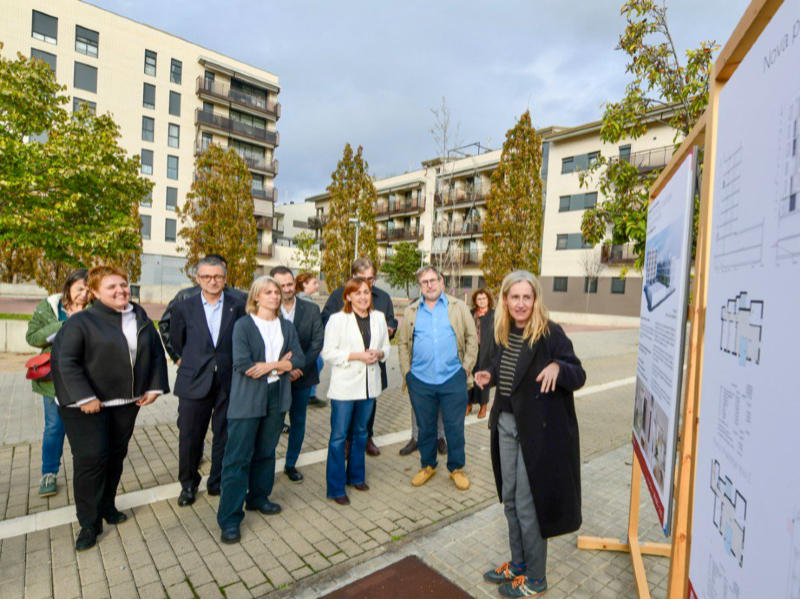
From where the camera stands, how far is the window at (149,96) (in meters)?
36.6

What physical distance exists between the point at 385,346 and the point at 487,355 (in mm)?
1433

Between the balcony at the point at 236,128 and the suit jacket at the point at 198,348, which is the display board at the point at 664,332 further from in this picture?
the balcony at the point at 236,128

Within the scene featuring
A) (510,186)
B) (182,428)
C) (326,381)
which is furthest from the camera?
(510,186)

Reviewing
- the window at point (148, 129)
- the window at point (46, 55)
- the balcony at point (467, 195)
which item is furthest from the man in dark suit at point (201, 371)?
the window at point (148, 129)

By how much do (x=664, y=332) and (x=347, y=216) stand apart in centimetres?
2277

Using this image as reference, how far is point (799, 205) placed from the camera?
1095mm

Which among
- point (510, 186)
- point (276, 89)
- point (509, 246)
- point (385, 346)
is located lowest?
point (385, 346)

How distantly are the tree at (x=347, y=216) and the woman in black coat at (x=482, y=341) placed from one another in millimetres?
16788

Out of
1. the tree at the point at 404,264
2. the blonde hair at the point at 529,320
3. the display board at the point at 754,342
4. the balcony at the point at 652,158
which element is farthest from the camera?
the tree at the point at 404,264

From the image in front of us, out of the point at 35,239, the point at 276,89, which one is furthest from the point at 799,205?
the point at 276,89

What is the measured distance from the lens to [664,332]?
82.8 inches

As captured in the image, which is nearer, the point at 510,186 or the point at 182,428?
the point at 182,428

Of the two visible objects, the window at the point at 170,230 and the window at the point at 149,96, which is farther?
the window at the point at 170,230

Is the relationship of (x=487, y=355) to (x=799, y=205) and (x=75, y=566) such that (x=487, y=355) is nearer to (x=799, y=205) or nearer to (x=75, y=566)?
(x=799, y=205)
